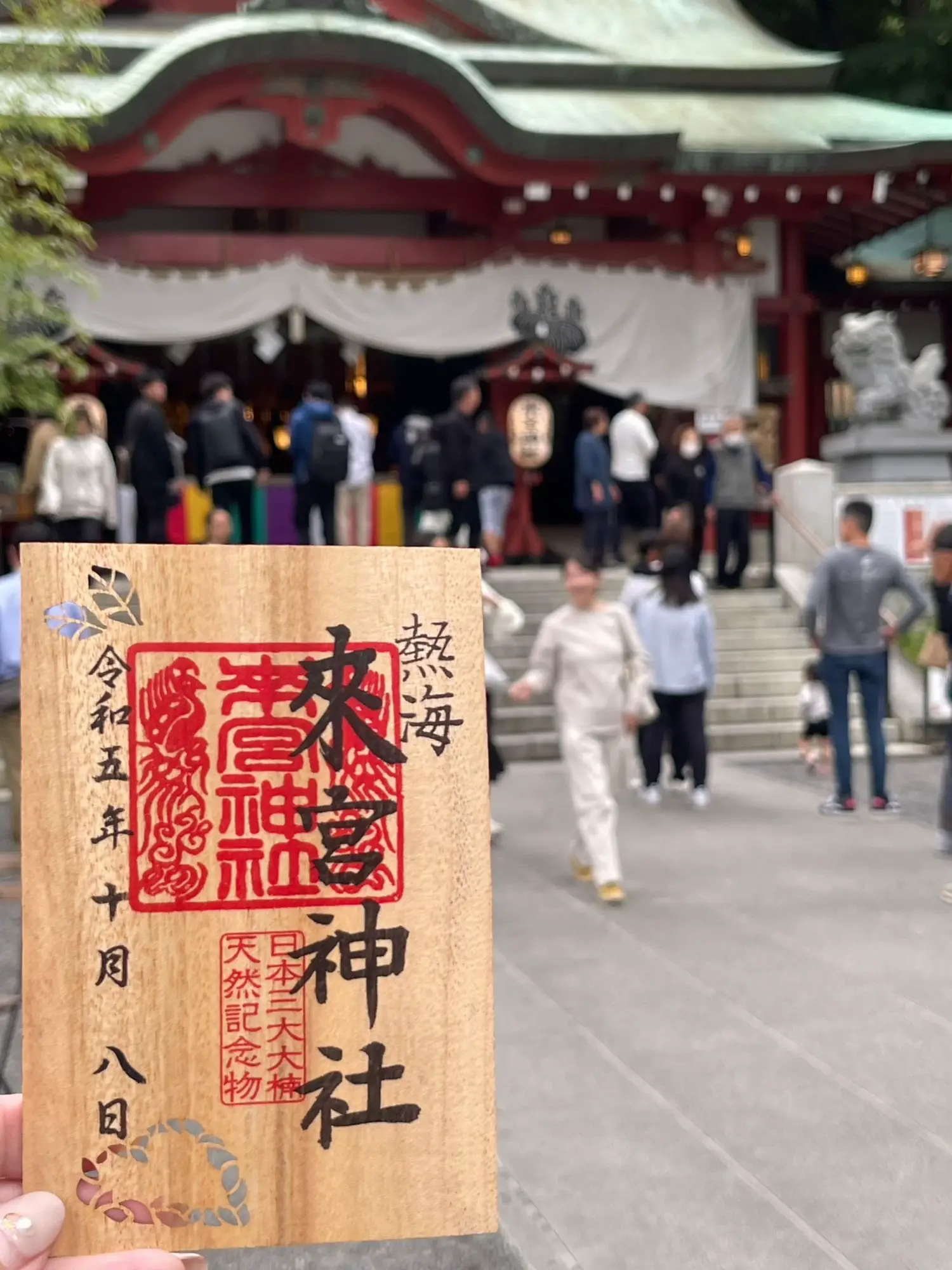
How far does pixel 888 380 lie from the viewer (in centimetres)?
1264

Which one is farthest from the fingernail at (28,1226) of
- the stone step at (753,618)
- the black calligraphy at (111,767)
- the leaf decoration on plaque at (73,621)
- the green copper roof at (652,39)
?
the green copper roof at (652,39)

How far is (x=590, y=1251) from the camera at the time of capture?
2.97m

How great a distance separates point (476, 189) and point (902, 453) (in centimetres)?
567

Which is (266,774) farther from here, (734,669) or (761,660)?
(761,660)

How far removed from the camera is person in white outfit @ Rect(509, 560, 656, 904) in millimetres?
6059

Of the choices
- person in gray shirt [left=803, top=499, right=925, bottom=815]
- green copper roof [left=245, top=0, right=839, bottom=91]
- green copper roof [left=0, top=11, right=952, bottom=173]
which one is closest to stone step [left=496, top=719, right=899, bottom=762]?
person in gray shirt [left=803, top=499, right=925, bottom=815]

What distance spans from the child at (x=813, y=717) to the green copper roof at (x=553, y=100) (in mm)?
6719

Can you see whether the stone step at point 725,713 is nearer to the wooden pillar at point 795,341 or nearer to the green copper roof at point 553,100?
the green copper roof at point 553,100

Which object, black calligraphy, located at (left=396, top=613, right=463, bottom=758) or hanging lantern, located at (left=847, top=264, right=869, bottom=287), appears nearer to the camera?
black calligraphy, located at (left=396, top=613, right=463, bottom=758)

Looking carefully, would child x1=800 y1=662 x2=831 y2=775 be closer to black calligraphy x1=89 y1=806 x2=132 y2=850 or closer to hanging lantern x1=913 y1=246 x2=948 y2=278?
black calligraphy x1=89 y1=806 x2=132 y2=850

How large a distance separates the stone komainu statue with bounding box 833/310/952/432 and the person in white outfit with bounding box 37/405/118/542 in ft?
21.9

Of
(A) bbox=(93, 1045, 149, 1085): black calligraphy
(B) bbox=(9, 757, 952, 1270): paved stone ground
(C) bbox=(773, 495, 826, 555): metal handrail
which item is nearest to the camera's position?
(A) bbox=(93, 1045, 149, 1085): black calligraphy

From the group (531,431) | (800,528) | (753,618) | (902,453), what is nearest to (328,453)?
(531,431)

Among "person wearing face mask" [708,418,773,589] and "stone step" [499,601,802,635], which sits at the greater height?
"person wearing face mask" [708,418,773,589]
